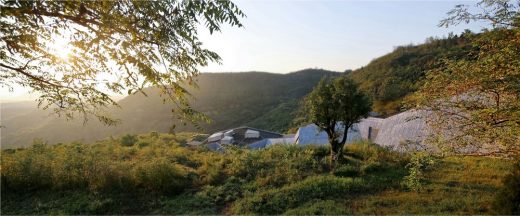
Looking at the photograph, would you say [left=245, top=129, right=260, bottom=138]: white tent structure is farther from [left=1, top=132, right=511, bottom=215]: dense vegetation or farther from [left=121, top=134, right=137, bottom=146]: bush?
[left=1, top=132, right=511, bottom=215]: dense vegetation

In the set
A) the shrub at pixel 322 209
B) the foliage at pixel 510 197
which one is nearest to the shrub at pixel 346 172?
the shrub at pixel 322 209

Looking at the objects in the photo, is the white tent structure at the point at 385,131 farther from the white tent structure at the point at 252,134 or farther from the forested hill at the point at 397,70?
the forested hill at the point at 397,70

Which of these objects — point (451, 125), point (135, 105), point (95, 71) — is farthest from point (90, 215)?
point (135, 105)

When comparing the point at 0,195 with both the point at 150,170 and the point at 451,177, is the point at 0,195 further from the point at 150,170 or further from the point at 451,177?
the point at 451,177

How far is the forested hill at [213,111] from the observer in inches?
2581

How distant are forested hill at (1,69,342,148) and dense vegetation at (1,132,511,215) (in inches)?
1323

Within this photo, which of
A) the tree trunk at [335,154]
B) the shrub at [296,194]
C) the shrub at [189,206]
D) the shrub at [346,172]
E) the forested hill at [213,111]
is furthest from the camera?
the forested hill at [213,111]

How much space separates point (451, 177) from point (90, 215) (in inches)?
441

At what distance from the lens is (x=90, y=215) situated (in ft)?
37.7

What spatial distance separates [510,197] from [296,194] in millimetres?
5810

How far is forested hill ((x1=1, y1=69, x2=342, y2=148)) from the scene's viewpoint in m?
65.6

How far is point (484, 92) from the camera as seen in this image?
7.44 meters

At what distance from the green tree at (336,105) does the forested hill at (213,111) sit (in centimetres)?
3473

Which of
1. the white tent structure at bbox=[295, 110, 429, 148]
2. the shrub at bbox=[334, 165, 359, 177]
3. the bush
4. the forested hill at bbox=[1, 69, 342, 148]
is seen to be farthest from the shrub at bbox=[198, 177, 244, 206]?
the forested hill at bbox=[1, 69, 342, 148]
